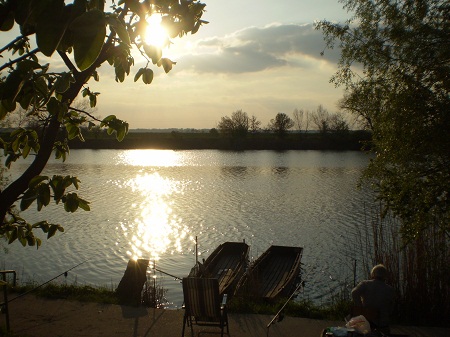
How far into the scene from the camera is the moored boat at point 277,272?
39.9 feet

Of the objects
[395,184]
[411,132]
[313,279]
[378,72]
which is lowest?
[313,279]

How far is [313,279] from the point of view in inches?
586

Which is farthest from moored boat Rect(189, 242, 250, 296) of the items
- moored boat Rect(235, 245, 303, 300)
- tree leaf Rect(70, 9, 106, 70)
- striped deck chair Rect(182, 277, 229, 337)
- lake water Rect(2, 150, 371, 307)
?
tree leaf Rect(70, 9, 106, 70)

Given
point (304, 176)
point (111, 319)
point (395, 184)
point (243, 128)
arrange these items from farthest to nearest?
point (243, 128) → point (304, 176) → point (395, 184) → point (111, 319)

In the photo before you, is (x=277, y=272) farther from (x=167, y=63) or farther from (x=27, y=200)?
(x=27, y=200)

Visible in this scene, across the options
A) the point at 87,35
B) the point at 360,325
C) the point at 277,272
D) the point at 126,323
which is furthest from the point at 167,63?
the point at 277,272

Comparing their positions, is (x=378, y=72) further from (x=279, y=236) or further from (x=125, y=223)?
(x=125, y=223)

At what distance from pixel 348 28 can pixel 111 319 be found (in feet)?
20.5

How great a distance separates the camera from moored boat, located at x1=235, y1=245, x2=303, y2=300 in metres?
12.2

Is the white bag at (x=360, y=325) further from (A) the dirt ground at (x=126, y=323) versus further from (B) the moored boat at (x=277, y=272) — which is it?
(B) the moored boat at (x=277, y=272)

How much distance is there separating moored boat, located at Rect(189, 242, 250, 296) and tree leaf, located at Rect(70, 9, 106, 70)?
9.87 m

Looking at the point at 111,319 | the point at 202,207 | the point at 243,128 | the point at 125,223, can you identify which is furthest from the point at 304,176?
the point at 243,128

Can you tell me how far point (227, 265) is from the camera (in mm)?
15516

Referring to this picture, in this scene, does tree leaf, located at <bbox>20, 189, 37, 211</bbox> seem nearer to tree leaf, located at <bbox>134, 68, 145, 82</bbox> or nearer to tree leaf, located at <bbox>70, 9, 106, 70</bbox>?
tree leaf, located at <bbox>134, 68, 145, 82</bbox>
